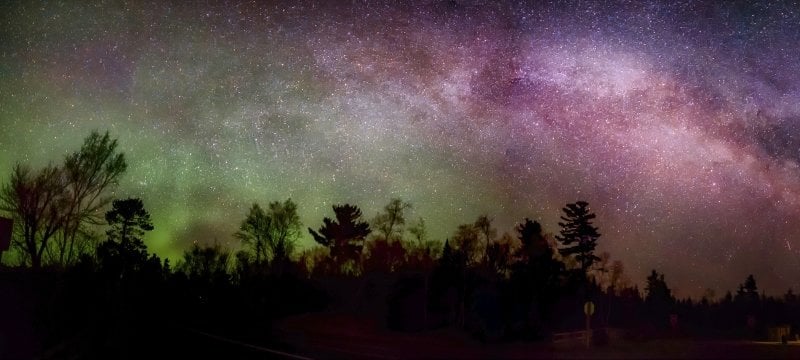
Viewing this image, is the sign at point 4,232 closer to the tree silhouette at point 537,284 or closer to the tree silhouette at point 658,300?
the tree silhouette at point 537,284

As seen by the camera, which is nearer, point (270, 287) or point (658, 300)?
point (270, 287)

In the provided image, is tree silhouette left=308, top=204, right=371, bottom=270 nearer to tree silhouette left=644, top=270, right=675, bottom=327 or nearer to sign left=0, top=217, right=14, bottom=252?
tree silhouette left=644, top=270, right=675, bottom=327

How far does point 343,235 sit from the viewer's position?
8606 centimetres

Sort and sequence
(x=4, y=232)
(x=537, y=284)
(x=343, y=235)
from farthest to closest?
(x=343, y=235) < (x=537, y=284) < (x=4, y=232)

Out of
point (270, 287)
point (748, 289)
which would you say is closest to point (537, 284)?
point (270, 287)

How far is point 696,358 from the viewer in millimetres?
22688

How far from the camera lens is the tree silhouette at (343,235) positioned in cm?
8581

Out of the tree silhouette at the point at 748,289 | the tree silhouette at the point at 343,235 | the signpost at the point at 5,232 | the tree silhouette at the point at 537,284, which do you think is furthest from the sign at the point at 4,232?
the tree silhouette at the point at 748,289

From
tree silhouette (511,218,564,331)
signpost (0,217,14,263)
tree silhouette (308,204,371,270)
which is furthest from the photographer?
tree silhouette (308,204,371,270)

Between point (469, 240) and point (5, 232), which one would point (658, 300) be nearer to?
point (469, 240)

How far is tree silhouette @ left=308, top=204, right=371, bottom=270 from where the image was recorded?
85.8 meters

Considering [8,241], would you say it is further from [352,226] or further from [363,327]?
[352,226]

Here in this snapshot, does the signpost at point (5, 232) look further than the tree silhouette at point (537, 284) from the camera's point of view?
No

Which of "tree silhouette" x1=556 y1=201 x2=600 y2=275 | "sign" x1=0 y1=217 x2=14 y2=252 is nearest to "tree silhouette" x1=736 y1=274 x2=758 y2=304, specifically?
"tree silhouette" x1=556 y1=201 x2=600 y2=275
